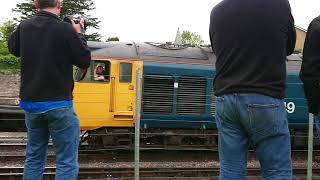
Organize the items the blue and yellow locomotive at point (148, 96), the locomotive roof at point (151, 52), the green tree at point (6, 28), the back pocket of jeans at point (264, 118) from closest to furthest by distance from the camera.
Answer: the back pocket of jeans at point (264, 118) → the blue and yellow locomotive at point (148, 96) → the locomotive roof at point (151, 52) → the green tree at point (6, 28)

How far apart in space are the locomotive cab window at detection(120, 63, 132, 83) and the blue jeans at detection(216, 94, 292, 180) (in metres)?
7.83

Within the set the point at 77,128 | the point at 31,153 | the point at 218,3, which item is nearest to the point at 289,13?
the point at 218,3

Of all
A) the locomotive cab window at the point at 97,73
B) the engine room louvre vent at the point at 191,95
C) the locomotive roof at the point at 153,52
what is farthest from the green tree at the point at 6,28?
the engine room louvre vent at the point at 191,95

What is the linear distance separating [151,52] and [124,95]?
1.37 metres

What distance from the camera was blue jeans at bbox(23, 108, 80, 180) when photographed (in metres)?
3.58

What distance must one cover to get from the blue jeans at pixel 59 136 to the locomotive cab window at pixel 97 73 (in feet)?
22.0

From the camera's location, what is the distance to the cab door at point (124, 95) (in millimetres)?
10500

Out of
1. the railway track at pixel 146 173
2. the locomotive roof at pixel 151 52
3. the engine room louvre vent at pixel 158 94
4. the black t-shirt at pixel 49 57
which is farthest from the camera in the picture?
the locomotive roof at pixel 151 52

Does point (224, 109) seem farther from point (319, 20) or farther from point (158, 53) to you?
point (158, 53)

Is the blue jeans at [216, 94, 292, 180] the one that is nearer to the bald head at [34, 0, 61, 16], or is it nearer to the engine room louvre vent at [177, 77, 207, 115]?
the bald head at [34, 0, 61, 16]

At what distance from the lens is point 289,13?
9.21 feet

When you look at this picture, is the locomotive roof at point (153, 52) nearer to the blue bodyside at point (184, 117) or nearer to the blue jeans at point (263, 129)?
the blue bodyside at point (184, 117)

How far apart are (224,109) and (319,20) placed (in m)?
1.12

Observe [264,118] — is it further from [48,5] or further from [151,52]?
[151,52]
